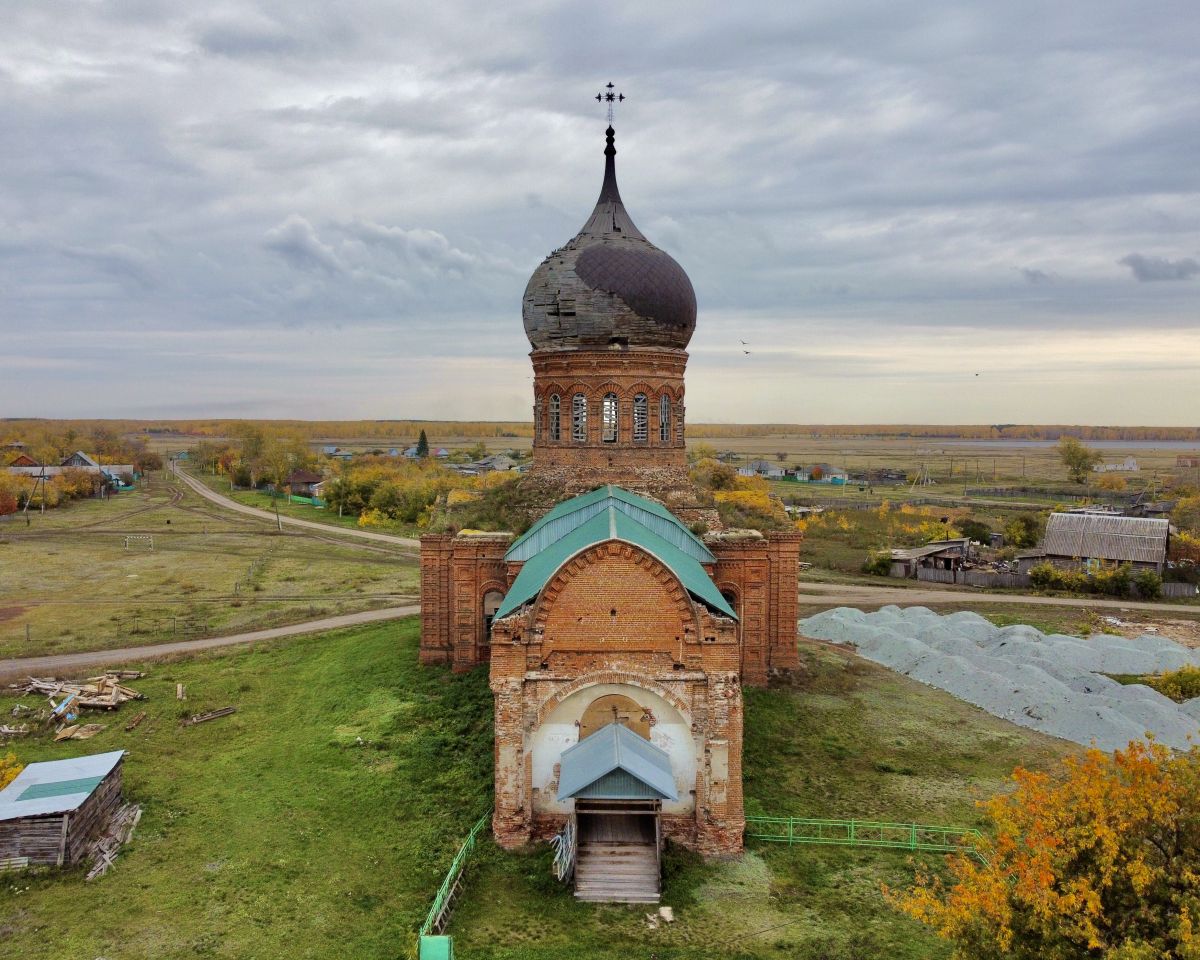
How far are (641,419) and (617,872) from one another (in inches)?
555

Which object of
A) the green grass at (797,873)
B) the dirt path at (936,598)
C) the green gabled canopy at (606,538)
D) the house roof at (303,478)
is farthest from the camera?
the house roof at (303,478)

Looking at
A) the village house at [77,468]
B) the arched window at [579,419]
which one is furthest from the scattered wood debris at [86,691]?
the village house at [77,468]

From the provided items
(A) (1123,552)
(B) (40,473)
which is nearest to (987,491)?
(A) (1123,552)

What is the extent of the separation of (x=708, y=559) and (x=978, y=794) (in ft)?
28.0

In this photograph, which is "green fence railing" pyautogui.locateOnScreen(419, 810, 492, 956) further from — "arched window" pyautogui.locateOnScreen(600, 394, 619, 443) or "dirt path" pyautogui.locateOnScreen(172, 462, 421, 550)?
"dirt path" pyautogui.locateOnScreen(172, 462, 421, 550)

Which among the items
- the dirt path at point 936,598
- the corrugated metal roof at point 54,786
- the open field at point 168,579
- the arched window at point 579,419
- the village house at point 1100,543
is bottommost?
the dirt path at point 936,598

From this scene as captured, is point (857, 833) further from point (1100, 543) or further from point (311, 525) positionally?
point (311, 525)

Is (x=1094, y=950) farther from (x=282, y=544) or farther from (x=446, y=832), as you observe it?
(x=282, y=544)

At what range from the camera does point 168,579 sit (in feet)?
136

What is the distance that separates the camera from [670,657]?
14.8m

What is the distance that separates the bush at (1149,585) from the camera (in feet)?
131

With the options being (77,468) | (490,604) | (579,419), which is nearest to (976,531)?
(579,419)

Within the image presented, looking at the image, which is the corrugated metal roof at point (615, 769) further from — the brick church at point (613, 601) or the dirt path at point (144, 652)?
the dirt path at point (144, 652)

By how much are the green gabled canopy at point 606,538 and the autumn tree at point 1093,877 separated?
702 cm
